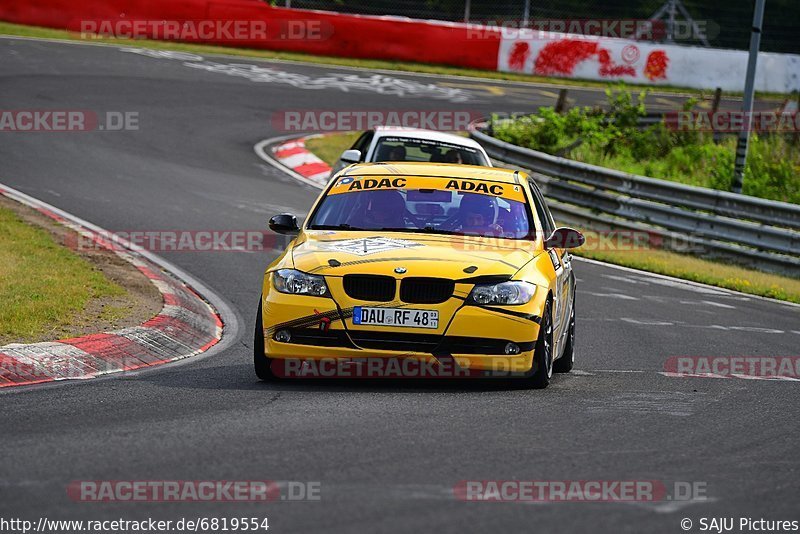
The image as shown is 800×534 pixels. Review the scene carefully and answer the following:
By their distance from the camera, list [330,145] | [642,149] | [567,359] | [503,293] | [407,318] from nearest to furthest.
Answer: [407,318] → [503,293] → [567,359] → [330,145] → [642,149]

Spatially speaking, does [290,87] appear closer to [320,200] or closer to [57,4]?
[57,4]

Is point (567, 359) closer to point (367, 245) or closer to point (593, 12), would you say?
point (367, 245)

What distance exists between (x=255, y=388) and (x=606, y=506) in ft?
10.9

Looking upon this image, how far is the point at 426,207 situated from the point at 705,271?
8.90 metres

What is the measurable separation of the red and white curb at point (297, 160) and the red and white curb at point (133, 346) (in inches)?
373

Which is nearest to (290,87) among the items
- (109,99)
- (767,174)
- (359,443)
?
(109,99)

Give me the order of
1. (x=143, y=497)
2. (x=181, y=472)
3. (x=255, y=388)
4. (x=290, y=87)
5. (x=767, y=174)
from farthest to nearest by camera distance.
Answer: (x=290, y=87) → (x=767, y=174) → (x=255, y=388) → (x=181, y=472) → (x=143, y=497)

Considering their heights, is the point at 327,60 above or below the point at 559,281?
below

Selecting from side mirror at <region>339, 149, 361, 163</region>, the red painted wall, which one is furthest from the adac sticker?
the red painted wall

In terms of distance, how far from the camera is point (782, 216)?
18.2 metres

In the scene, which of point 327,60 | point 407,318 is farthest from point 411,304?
point 327,60

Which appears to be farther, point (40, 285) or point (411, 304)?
point (40, 285)

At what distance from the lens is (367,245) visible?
8.61 m

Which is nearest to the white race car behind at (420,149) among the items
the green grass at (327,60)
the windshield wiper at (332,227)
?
the windshield wiper at (332,227)
